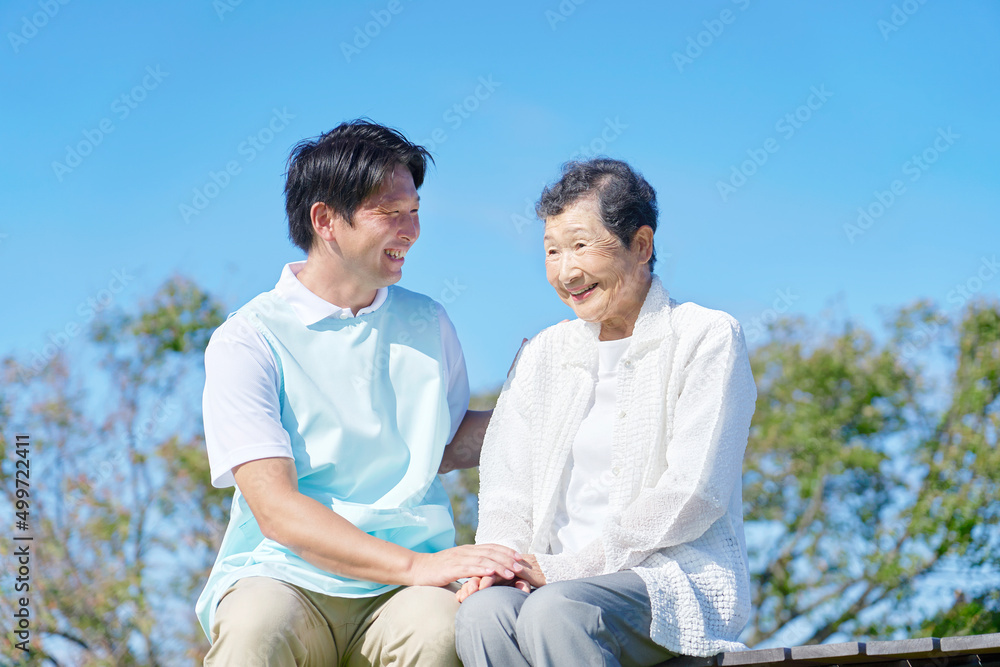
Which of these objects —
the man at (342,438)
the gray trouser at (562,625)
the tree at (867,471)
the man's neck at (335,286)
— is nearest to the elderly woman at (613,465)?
the gray trouser at (562,625)

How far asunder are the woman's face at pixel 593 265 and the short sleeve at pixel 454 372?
456mm

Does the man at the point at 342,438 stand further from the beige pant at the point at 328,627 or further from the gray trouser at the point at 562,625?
the gray trouser at the point at 562,625

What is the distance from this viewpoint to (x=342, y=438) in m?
2.68

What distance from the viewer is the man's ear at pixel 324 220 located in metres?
2.91

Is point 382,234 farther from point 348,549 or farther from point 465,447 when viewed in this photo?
point 348,549

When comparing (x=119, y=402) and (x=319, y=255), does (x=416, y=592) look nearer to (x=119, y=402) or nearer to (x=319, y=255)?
(x=319, y=255)

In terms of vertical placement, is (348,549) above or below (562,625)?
above

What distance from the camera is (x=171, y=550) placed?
8758 millimetres

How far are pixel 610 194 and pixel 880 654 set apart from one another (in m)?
1.37

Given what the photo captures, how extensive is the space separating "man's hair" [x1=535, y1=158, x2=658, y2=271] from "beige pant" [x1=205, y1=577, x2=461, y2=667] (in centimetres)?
111

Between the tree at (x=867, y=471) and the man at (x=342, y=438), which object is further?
the tree at (x=867, y=471)

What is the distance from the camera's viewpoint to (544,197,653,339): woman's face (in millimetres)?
2689

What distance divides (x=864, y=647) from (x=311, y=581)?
4.37ft

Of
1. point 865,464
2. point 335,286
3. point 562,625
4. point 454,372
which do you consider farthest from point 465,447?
point 865,464
